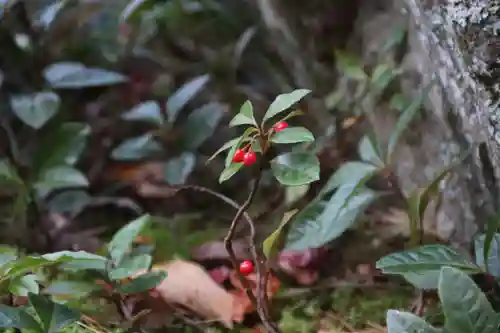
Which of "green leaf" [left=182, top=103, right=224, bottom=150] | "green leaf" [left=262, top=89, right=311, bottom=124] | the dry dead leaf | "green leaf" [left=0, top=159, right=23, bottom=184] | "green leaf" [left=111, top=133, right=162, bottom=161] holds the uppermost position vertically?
"green leaf" [left=262, top=89, right=311, bottom=124]

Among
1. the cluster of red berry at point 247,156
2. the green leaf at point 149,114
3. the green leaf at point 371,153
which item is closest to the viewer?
the cluster of red berry at point 247,156

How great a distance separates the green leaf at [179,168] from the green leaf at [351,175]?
0.41m

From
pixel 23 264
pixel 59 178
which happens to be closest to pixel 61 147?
pixel 59 178

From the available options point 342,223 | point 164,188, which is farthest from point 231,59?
point 342,223

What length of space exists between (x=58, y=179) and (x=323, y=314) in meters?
0.61

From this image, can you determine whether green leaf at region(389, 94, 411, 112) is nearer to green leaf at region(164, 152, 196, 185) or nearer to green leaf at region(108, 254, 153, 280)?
green leaf at region(164, 152, 196, 185)

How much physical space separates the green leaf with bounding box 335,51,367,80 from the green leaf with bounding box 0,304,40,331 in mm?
871

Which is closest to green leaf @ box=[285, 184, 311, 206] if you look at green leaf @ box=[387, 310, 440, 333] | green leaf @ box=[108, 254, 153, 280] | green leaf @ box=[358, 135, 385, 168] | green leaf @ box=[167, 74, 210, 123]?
green leaf @ box=[358, 135, 385, 168]

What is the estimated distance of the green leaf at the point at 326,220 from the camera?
0.75 m

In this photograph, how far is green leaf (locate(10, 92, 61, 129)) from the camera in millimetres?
1191

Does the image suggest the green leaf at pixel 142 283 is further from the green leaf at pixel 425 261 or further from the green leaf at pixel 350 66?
the green leaf at pixel 350 66

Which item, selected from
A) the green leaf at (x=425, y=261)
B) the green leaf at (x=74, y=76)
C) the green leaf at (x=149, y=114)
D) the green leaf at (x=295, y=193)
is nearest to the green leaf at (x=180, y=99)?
the green leaf at (x=149, y=114)

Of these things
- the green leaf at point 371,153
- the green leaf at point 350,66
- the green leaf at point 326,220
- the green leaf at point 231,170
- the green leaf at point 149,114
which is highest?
the green leaf at point 231,170

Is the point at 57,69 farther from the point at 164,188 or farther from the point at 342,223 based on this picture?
the point at 342,223
